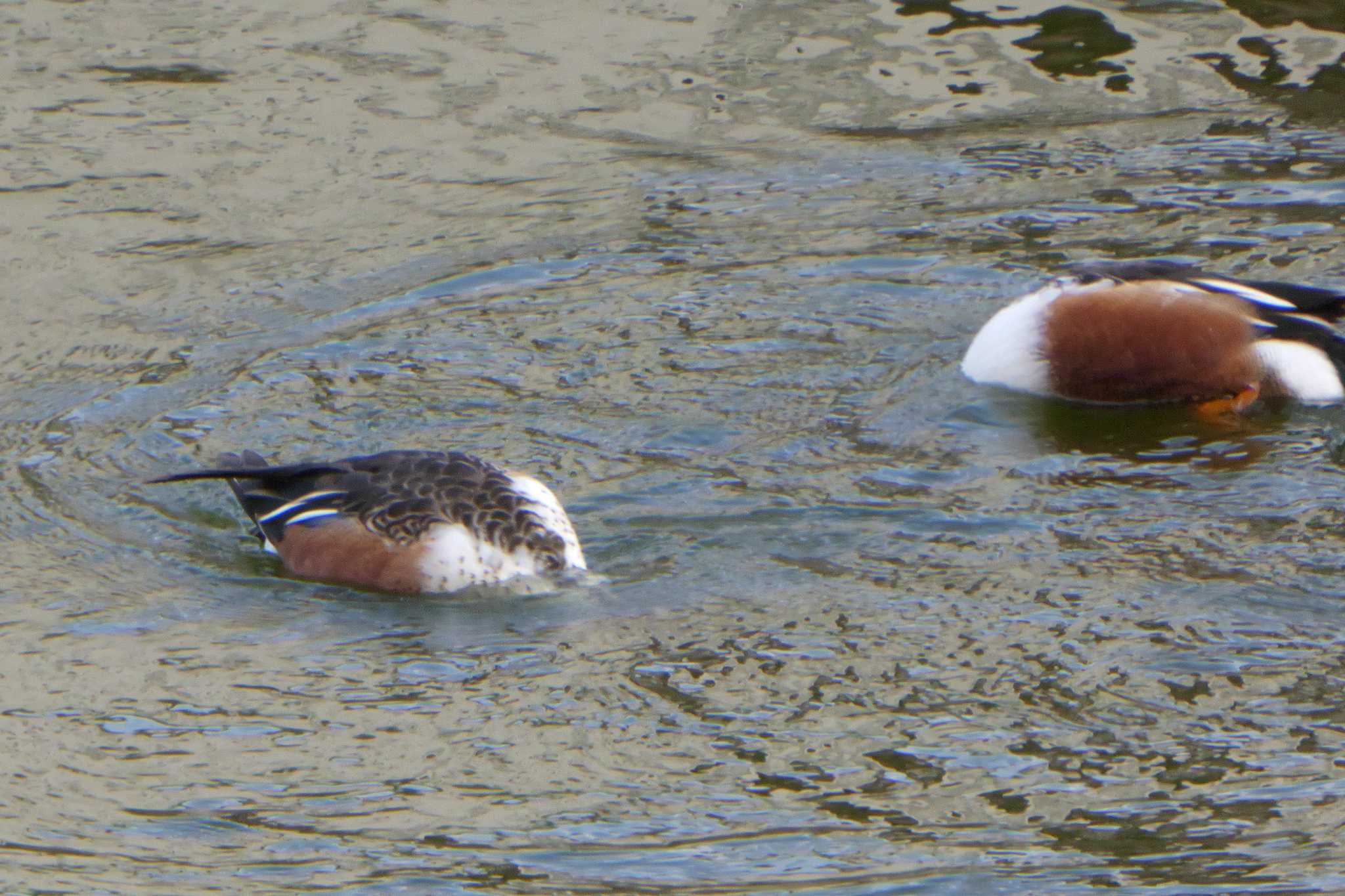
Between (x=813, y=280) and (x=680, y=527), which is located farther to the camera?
(x=813, y=280)

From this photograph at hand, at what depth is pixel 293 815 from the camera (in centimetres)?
513

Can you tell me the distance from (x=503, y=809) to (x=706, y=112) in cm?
670

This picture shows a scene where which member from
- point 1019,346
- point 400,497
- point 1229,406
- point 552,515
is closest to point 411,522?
point 400,497

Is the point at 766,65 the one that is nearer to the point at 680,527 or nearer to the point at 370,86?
the point at 370,86

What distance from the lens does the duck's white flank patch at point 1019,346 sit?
7.89 meters

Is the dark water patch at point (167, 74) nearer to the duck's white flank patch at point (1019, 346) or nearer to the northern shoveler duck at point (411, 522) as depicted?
the northern shoveler duck at point (411, 522)

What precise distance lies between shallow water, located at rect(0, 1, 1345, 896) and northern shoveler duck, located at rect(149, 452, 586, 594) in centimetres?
14

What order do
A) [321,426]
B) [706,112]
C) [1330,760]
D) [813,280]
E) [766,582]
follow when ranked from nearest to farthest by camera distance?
[1330,760] → [766,582] → [321,426] → [813,280] → [706,112]

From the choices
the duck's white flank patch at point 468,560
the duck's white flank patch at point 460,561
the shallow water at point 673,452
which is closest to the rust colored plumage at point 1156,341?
the shallow water at point 673,452

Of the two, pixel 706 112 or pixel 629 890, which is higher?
pixel 706 112

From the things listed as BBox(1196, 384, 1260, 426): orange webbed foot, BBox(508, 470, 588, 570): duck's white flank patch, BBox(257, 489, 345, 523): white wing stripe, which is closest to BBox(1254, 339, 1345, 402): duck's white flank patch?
BBox(1196, 384, 1260, 426): orange webbed foot

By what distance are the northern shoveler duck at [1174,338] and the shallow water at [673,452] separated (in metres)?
0.21

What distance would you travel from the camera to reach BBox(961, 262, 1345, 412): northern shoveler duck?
7.75 meters

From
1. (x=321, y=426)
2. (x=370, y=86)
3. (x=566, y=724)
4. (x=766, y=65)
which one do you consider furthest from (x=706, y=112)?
(x=566, y=724)
